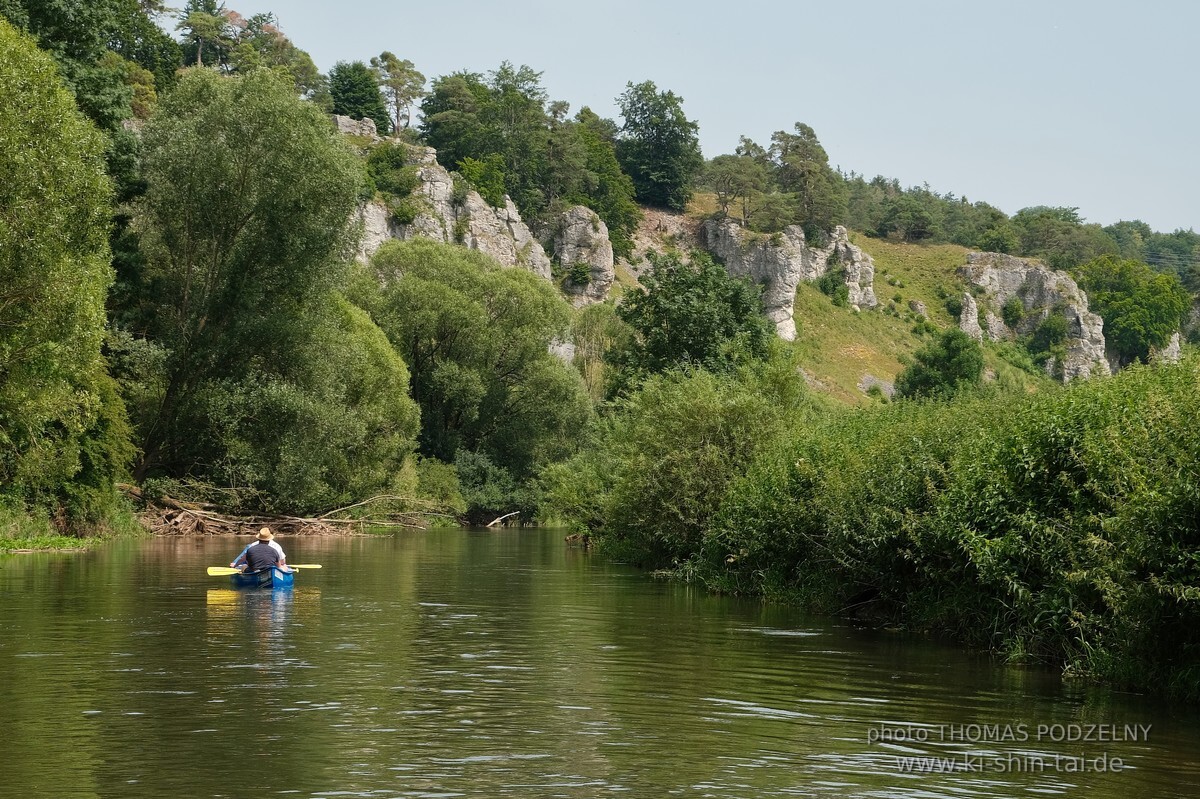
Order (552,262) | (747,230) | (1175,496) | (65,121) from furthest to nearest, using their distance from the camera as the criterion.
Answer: (747,230) < (552,262) < (65,121) < (1175,496)

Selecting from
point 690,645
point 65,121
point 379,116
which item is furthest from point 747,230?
point 690,645

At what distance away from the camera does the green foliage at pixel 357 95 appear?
153 metres

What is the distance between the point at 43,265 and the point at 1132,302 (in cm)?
16829

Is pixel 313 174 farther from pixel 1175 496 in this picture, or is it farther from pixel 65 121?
pixel 1175 496

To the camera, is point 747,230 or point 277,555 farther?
point 747,230

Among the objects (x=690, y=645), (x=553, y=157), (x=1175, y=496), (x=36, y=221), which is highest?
(x=553, y=157)

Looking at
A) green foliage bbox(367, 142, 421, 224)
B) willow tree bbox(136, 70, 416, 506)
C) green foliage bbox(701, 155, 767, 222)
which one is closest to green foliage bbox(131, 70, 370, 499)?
willow tree bbox(136, 70, 416, 506)

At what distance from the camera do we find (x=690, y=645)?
62.2 feet

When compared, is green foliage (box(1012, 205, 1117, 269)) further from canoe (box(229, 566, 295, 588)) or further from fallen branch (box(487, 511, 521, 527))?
canoe (box(229, 566, 295, 588))

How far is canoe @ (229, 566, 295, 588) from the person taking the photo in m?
26.3

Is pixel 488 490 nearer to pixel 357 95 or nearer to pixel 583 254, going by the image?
pixel 583 254

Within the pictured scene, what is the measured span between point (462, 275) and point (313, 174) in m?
29.7

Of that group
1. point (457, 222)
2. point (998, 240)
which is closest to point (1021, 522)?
point (457, 222)

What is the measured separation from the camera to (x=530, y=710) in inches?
524
